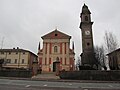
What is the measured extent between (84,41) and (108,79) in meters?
21.5

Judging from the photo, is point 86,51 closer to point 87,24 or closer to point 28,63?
point 87,24

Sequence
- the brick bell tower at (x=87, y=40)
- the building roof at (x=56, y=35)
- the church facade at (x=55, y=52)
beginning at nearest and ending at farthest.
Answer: the church facade at (x=55, y=52), the brick bell tower at (x=87, y=40), the building roof at (x=56, y=35)

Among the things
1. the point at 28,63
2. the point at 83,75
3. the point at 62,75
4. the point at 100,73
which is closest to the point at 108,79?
the point at 100,73

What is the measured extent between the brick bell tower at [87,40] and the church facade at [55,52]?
3780mm

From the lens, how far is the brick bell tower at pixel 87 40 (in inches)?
1781

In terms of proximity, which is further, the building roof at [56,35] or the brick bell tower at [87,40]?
the building roof at [56,35]

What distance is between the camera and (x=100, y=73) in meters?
27.0

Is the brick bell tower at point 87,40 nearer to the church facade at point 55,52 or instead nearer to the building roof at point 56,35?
the church facade at point 55,52

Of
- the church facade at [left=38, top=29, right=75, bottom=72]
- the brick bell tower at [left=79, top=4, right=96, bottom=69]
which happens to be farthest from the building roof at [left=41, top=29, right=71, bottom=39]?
the brick bell tower at [left=79, top=4, right=96, bottom=69]

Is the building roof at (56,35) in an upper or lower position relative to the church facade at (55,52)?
upper

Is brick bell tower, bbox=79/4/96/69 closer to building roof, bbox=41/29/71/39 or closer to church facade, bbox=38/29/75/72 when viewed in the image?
church facade, bbox=38/29/75/72

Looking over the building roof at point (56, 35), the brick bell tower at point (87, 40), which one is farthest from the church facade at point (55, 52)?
the brick bell tower at point (87, 40)

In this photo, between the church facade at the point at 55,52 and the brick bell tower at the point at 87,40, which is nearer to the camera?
the church facade at the point at 55,52

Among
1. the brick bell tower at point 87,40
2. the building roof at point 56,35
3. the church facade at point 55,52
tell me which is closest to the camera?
the church facade at point 55,52
